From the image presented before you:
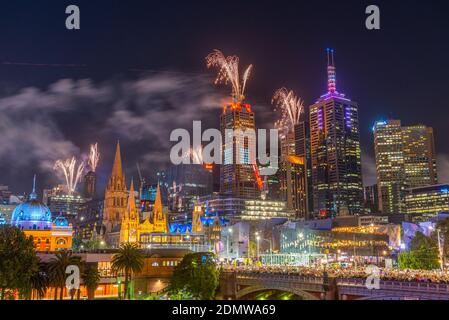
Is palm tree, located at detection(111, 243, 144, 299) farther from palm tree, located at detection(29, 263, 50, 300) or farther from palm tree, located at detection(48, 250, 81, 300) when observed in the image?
→ palm tree, located at detection(29, 263, 50, 300)

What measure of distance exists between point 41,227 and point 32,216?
4246 mm

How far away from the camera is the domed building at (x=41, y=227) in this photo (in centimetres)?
13612

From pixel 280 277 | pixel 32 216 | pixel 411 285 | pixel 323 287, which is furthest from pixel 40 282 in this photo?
pixel 32 216

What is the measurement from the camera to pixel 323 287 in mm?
62688

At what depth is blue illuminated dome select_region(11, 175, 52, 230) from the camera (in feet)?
449

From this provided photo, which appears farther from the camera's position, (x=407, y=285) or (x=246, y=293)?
(x=246, y=293)

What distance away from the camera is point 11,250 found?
64.3 meters

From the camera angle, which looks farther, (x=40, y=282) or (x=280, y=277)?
(x=280, y=277)

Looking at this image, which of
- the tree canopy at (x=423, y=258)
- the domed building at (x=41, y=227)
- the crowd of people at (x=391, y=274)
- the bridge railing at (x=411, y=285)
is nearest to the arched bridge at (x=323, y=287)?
the bridge railing at (x=411, y=285)

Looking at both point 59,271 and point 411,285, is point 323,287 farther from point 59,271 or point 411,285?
point 59,271

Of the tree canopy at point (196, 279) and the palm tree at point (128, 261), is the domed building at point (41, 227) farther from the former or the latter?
the tree canopy at point (196, 279)
